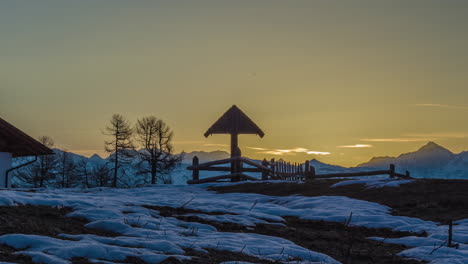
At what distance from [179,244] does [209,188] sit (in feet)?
47.3

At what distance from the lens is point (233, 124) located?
26422 millimetres

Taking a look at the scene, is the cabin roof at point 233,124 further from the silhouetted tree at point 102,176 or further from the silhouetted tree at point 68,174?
the silhouetted tree at point 68,174

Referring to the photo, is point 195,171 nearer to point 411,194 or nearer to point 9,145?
point 9,145

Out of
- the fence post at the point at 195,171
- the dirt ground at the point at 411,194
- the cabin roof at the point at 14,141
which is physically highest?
the cabin roof at the point at 14,141

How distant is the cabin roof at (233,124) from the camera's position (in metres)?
26.5

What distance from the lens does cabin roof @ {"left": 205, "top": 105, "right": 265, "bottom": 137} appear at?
2650 cm

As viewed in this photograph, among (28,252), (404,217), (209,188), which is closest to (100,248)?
(28,252)

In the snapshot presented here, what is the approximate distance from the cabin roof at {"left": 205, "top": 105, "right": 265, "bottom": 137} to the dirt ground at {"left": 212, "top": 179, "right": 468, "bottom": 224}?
6695 millimetres

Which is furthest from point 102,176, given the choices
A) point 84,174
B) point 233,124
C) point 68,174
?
point 233,124

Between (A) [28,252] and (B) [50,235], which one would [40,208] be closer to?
(B) [50,235]

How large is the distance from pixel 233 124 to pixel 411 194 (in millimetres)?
12168

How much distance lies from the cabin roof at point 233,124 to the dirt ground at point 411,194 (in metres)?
6.70

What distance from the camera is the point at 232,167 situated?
2534 cm

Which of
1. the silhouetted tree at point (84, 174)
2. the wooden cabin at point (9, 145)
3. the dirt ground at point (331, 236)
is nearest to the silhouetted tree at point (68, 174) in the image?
the silhouetted tree at point (84, 174)
